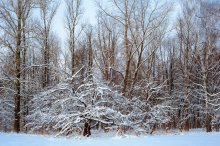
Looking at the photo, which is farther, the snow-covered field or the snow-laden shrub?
the snow-laden shrub

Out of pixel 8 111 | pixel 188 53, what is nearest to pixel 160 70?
pixel 188 53

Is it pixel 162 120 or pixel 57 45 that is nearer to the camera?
pixel 162 120

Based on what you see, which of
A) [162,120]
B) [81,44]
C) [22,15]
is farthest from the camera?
[81,44]

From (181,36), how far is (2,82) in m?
17.3

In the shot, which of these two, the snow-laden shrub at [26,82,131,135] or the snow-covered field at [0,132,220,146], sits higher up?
the snow-laden shrub at [26,82,131,135]

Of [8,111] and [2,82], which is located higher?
[2,82]

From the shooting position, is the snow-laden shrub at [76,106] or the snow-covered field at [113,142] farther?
the snow-laden shrub at [76,106]

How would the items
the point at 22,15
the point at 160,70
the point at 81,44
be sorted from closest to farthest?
the point at 22,15 → the point at 81,44 → the point at 160,70

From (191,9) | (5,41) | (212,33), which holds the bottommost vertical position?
(5,41)

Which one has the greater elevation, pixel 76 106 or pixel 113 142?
pixel 76 106

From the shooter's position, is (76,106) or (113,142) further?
(76,106)

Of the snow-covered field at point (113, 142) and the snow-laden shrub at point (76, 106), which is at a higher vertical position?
the snow-laden shrub at point (76, 106)

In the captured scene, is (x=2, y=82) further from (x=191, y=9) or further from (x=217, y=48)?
(x=217, y=48)

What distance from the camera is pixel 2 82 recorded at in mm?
17625
